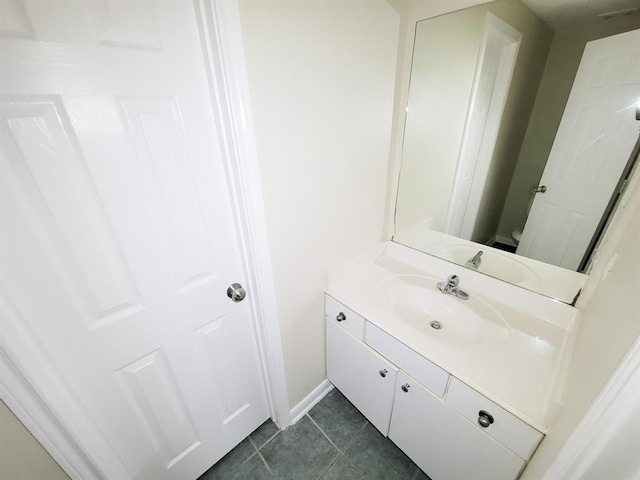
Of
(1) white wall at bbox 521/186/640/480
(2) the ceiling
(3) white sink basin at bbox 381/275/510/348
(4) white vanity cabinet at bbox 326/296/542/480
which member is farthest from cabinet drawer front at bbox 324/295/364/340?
(2) the ceiling

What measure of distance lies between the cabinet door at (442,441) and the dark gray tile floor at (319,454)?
18 centimetres

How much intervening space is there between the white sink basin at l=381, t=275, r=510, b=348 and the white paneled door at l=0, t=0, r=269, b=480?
745 mm

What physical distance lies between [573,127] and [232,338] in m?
1.47

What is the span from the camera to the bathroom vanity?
0.72 metres

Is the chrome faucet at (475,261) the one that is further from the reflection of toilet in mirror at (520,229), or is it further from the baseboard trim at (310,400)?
the baseboard trim at (310,400)

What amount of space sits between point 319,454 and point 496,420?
87cm

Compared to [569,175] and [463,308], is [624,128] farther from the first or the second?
[463,308]

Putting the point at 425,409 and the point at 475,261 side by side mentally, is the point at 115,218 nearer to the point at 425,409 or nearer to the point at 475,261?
the point at 425,409

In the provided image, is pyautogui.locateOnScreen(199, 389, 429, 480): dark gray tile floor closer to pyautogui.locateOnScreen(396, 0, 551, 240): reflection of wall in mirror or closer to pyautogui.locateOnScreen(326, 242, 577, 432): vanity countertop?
pyautogui.locateOnScreen(326, 242, 577, 432): vanity countertop

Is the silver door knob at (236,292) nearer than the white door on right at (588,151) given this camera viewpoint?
No

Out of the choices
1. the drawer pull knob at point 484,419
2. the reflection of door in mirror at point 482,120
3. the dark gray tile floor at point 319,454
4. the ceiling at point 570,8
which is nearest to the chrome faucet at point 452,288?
the reflection of door in mirror at point 482,120

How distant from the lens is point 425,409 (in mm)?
905

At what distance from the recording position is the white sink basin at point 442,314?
0.93 metres

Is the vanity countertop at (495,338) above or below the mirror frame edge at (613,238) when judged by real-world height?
below
